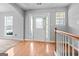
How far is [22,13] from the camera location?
3.53ft

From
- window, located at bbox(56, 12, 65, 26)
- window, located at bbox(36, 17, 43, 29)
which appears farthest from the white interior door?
window, located at bbox(56, 12, 65, 26)

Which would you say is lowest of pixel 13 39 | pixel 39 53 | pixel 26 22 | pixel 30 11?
pixel 39 53

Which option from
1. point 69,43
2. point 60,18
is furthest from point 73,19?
point 69,43

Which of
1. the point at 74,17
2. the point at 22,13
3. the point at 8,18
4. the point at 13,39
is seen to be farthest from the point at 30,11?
the point at 74,17

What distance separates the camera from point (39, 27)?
114 centimetres

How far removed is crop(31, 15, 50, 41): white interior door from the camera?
112 cm

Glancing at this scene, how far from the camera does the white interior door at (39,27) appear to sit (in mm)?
1122

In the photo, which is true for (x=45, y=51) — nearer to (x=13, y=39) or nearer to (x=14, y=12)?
(x=13, y=39)

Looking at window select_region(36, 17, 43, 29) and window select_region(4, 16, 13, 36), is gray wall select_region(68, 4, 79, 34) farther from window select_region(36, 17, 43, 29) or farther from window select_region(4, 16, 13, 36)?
window select_region(4, 16, 13, 36)

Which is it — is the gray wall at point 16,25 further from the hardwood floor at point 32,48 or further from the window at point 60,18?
the window at point 60,18

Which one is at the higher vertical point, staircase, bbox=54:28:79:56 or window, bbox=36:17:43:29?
window, bbox=36:17:43:29

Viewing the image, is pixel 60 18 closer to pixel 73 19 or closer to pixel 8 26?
pixel 73 19

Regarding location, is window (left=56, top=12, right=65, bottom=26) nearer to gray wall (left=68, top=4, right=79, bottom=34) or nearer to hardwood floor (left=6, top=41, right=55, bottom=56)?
gray wall (left=68, top=4, right=79, bottom=34)

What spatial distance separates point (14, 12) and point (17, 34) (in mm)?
221
